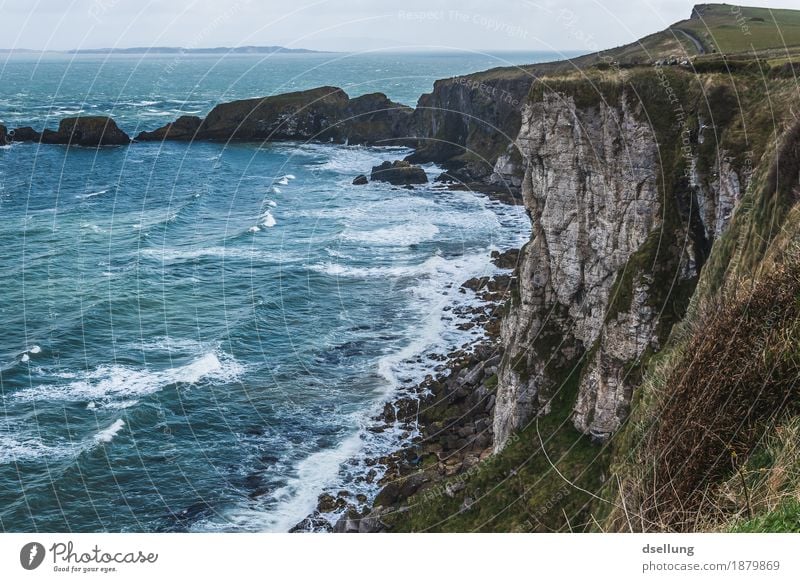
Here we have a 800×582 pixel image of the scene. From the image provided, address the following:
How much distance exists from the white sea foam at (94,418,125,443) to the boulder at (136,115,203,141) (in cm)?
10623

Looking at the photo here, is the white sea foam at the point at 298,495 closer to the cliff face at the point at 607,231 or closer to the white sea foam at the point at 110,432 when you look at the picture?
the cliff face at the point at 607,231

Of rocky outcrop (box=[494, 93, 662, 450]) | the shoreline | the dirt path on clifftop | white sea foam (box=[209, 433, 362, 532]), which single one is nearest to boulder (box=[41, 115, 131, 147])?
the dirt path on clifftop

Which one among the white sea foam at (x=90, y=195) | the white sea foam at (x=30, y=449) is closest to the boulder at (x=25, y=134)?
the white sea foam at (x=90, y=195)

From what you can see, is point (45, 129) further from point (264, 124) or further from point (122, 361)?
point (122, 361)

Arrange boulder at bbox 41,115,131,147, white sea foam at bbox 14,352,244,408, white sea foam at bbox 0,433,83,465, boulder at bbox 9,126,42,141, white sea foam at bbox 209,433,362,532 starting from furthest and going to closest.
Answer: boulder at bbox 9,126,42,141 < boulder at bbox 41,115,131,147 < white sea foam at bbox 14,352,244,408 < white sea foam at bbox 0,433,83,465 < white sea foam at bbox 209,433,362,532

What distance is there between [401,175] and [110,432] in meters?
69.4

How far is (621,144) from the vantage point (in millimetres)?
36594

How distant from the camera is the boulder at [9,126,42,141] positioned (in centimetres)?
14000

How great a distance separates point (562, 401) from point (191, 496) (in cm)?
1849

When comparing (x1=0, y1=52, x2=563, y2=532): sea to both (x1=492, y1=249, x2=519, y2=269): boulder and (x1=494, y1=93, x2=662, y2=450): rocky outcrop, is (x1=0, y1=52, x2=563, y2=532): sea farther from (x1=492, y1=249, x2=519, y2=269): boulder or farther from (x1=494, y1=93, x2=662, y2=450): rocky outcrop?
(x1=494, y1=93, x2=662, y2=450): rocky outcrop

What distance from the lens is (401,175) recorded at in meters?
109

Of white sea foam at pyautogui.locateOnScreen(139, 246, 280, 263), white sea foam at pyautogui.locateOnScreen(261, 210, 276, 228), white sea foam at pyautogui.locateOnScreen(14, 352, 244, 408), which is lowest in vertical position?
white sea foam at pyautogui.locateOnScreen(14, 352, 244, 408)

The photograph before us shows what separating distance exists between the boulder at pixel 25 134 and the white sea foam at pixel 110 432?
362 ft

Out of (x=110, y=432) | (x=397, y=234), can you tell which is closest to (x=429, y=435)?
(x=110, y=432)
